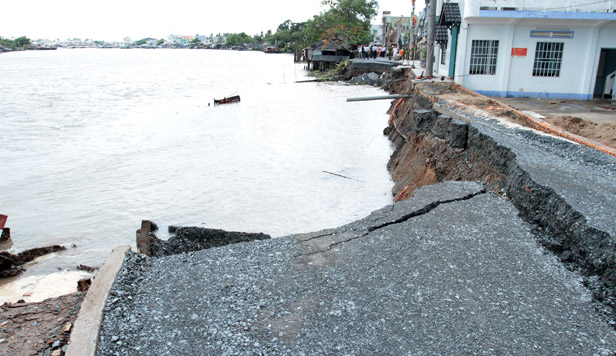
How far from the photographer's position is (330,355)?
11.1 ft

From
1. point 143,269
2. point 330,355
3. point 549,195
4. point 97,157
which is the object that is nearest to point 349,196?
point 549,195

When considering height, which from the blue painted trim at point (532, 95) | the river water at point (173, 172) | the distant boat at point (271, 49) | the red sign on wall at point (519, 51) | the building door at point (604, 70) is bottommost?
the river water at point (173, 172)

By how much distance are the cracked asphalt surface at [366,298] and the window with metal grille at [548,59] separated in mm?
14056

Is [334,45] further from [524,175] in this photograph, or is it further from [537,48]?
[524,175]

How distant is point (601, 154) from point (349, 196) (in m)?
6.02

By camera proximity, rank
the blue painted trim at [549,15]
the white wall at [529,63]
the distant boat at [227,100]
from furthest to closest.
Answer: the distant boat at [227,100]
the white wall at [529,63]
the blue painted trim at [549,15]

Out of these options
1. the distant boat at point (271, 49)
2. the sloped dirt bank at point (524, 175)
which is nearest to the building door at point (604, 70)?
the sloped dirt bank at point (524, 175)

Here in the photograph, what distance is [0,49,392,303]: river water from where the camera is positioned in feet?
33.4

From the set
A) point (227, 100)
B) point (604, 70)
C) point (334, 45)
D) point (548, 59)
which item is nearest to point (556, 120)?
point (548, 59)

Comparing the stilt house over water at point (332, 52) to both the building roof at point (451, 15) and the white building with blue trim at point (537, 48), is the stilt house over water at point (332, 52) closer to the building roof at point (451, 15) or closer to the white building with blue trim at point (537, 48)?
the building roof at point (451, 15)

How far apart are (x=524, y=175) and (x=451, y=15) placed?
13560 millimetres

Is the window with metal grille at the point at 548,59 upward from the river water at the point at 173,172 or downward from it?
upward

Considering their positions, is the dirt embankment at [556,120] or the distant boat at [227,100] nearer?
the dirt embankment at [556,120]

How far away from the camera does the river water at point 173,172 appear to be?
10188mm
